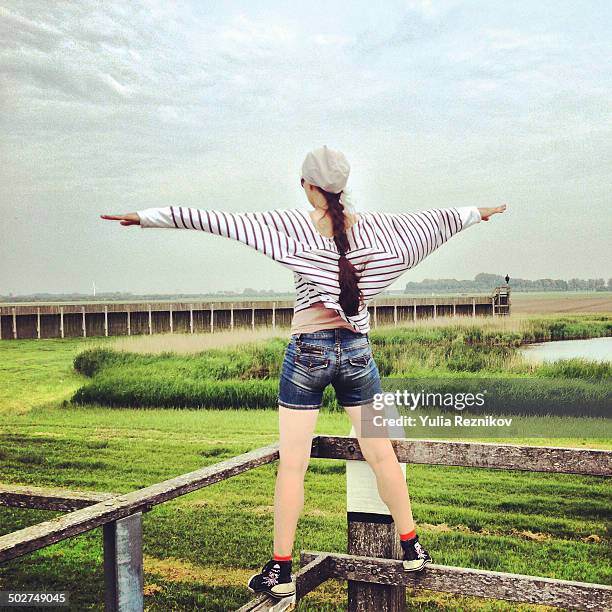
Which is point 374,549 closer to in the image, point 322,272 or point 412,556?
point 412,556

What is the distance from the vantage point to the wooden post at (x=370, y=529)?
2498 mm

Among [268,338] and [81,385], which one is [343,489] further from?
[81,385]

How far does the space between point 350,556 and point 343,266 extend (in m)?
1.04

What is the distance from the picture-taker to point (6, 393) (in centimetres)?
1036

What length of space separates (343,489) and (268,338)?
3.95 m

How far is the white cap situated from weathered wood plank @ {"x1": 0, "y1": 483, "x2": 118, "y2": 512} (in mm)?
957

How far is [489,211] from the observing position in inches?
89.3

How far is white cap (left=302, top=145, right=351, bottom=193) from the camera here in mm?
2016

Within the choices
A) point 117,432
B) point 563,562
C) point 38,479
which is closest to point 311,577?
point 563,562

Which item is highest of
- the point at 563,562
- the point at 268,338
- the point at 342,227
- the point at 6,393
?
the point at 342,227

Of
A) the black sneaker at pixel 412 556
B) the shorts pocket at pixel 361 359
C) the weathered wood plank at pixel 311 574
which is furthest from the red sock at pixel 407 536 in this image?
the shorts pocket at pixel 361 359

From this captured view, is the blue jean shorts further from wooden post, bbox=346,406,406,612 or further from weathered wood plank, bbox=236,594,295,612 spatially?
weathered wood plank, bbox=236,594,295,612

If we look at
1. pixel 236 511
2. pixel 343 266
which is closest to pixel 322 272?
pixel 343 266

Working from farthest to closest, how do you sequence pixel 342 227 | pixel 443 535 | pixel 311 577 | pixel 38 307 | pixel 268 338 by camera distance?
pixel 38 307 → pixel 268 338 → pixel 443 535 → pixel 311 577 → pixel 342 227
